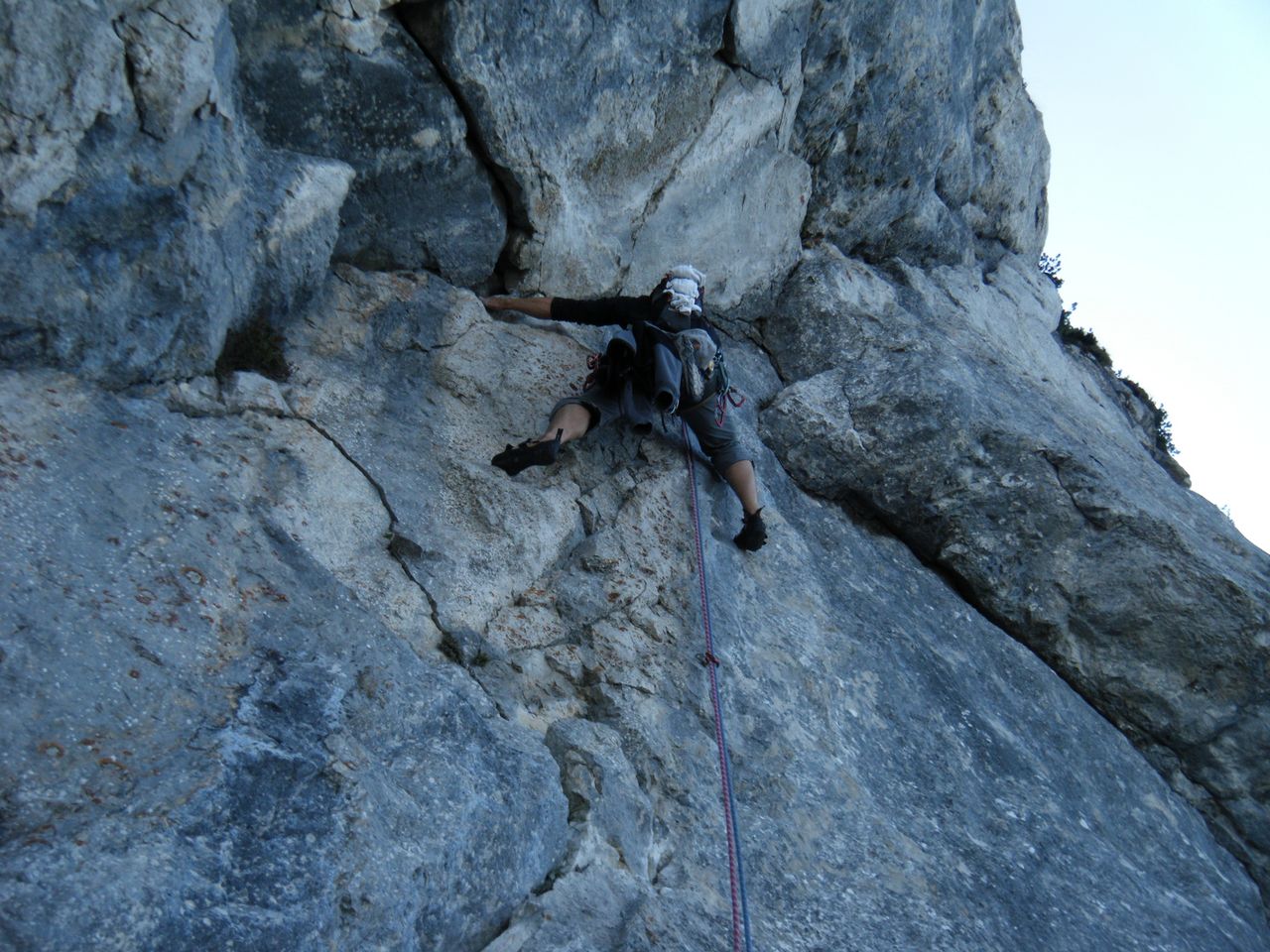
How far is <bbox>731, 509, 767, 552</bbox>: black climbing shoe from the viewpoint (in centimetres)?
563

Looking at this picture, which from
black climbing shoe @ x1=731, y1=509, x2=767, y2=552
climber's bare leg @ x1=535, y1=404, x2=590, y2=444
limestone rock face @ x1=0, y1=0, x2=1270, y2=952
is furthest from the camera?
black climbing shoe @ x1=731, y1=509, x2=767, y2=552

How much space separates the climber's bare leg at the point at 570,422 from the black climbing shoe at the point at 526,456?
107 millimetres

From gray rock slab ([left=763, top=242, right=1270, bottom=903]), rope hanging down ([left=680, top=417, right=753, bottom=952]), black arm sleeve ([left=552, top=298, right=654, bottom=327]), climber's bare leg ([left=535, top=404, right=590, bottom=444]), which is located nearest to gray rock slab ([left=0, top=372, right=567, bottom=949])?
rope hanging down ([left=680, top=417, right=753, bottom=952])

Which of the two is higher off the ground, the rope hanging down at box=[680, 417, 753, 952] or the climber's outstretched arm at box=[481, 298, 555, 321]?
the climber's outstretched arm at box=[481, 298, 555, 321]

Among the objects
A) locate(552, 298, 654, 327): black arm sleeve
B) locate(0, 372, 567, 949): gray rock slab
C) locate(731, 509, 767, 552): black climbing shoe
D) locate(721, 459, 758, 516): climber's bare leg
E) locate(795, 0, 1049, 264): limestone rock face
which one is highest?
locate(795, 0, 1049, 264): limestone rock face

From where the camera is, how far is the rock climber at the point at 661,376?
5645mm

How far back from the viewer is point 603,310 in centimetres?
604

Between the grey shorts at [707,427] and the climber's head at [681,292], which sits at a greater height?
the climber's head at [681,292]

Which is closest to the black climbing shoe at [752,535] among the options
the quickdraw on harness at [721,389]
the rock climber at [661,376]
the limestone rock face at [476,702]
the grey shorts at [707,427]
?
the rock climber at [661,376]

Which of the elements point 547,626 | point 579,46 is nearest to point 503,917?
point 547,626

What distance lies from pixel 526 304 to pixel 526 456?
1289 mm

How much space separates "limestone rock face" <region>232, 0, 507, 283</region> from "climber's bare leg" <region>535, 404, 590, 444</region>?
1.26m

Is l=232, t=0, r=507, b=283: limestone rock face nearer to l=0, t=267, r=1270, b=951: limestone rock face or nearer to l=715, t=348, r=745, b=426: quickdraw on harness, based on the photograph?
l=0, t=267, r=1270, b=951: limestone rock face

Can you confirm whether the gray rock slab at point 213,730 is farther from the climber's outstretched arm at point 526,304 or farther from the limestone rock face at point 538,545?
the climber's outstretched arm at point 526,304
